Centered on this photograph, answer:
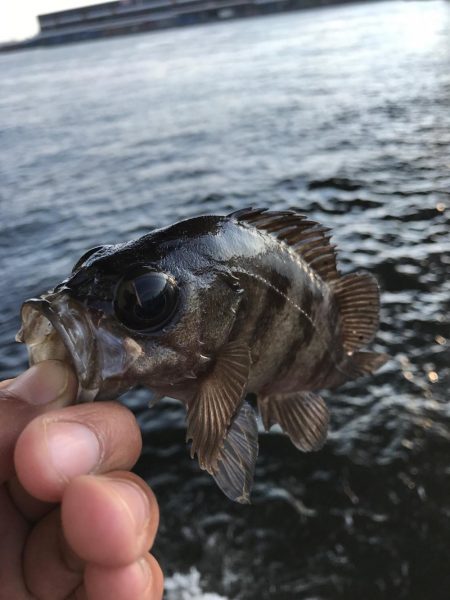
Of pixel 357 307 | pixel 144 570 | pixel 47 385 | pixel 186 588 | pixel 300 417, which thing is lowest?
pixel 186 588

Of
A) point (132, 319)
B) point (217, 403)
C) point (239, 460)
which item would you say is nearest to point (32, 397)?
point (132, 319)

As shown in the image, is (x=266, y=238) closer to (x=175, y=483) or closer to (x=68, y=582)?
(x=68, y=582)

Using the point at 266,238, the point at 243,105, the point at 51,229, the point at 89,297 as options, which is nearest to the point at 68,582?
the point at 89,297

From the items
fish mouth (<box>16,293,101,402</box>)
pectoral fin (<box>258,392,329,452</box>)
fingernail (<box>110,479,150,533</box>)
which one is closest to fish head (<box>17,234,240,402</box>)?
fish mouth (<box>16,293,101,402</box>)

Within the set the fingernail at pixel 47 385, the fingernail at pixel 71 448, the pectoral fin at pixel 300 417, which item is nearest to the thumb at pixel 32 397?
the fingernail at pixel 47 385

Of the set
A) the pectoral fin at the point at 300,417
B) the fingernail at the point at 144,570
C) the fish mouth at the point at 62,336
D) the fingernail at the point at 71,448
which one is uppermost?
the fish mouth at the point at 62,336

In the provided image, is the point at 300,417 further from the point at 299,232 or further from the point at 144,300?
the point at 144,300

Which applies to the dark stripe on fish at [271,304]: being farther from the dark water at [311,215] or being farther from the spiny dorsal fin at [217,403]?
the dark water at [311,215]
